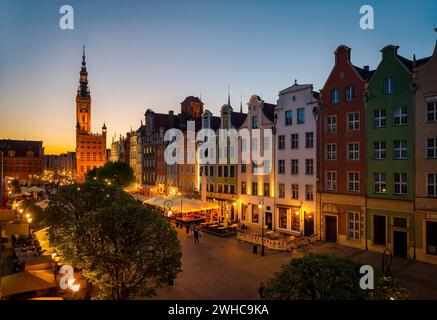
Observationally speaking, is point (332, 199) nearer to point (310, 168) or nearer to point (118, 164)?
point (310, 168)

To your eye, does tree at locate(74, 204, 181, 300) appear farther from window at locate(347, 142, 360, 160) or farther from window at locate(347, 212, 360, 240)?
window at locate(347, 142, 360, 160)

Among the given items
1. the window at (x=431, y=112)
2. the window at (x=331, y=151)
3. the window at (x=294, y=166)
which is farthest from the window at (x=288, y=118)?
the window at (x=431, y=112)

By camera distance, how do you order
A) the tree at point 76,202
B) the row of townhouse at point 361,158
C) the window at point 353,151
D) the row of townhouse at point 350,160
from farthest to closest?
the window at point 353,151, the row of townhouse at point 350,160, the row of townhouse at point 361,158, the tree at point 76,202

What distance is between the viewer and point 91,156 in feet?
509

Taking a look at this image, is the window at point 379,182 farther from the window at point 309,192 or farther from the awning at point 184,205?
the awning at point 184,205

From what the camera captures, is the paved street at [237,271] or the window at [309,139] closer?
the paved street at [237,271]

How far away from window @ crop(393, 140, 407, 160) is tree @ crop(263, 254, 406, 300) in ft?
71.9

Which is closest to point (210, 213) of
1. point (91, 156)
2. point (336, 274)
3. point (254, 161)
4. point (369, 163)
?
point (254, 161)

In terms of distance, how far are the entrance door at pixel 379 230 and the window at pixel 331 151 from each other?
7479 millimetres

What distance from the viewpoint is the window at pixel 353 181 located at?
106 feet

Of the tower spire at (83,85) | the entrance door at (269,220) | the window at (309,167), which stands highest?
the tower spire at (83,85)

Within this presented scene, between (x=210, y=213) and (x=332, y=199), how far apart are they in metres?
20.3

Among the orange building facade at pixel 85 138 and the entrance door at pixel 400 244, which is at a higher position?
the orange building facade at pixel 85 138
